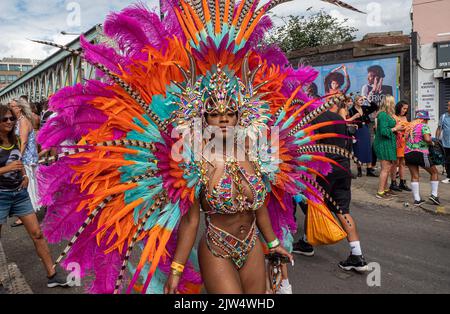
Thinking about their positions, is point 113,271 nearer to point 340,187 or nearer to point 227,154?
point 227,154

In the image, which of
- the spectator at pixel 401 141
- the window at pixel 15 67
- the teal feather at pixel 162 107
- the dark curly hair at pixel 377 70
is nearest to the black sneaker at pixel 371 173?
the spectator at pixel 401 141

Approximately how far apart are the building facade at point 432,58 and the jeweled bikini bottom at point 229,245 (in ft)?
36.6

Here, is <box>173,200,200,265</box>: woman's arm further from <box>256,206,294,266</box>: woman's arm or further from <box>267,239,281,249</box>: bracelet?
<box>267,239,281,249</box>: bracelet

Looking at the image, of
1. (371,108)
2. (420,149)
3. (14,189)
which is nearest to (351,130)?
(371,108)

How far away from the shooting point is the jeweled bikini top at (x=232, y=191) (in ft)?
6.61

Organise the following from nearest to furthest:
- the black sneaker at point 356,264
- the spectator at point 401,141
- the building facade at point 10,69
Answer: the black sneaker at point 356,264 → the spectator at point 401,141 → the building facade at point 10,69

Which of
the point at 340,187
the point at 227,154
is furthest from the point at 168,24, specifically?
the point at 340,187

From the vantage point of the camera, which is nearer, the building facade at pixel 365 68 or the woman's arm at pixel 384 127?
the woman's arm at pixel 384 127

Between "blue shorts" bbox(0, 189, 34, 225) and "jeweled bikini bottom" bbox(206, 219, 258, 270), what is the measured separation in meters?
2.33

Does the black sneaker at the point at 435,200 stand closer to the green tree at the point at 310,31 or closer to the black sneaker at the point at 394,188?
the black sneaker at the point at 394,188

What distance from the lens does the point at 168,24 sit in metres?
2.42

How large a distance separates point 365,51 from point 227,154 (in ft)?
39.8

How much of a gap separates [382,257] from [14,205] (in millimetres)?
3964

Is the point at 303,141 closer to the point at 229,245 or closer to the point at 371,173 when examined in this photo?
the point at 229,245
